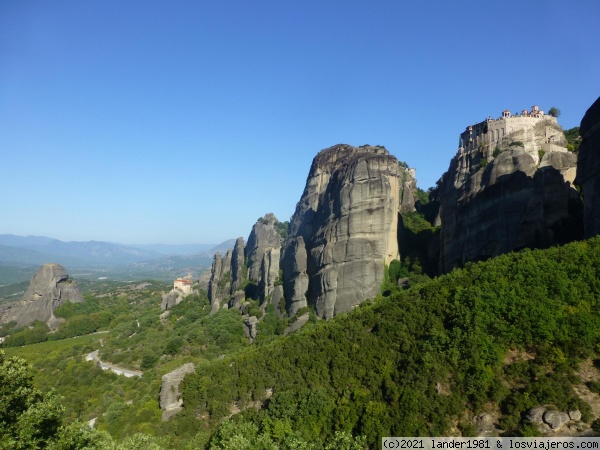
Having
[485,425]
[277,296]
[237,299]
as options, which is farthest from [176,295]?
[485,425]

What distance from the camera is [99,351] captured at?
50844 mm

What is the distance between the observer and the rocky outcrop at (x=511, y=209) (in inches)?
1201

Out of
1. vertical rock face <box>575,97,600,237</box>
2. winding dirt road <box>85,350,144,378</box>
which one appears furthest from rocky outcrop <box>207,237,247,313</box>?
vertical rock face <box>575,97,600,237</box>

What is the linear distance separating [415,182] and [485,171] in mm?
33546

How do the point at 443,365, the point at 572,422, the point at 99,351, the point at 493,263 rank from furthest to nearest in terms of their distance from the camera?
the point at 99,351 → the point at 493,263 → the point at 443,365 → the point at 572,422

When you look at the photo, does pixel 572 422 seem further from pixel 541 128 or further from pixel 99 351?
pixel 99 351

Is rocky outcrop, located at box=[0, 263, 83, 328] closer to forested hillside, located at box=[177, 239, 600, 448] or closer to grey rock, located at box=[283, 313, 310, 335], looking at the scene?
grey rock, located at box=[283, 313, 310, 335]

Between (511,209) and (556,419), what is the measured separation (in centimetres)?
1900

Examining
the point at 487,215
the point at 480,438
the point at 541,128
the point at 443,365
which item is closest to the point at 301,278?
the point at 487,215

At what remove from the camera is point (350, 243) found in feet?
130

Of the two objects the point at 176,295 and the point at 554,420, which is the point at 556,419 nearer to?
the point at 554,420

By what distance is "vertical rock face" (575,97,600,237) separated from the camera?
2572cm

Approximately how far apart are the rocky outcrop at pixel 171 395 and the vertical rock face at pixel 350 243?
592 inches

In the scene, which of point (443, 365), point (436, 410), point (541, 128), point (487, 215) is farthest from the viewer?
point (541, 128)
